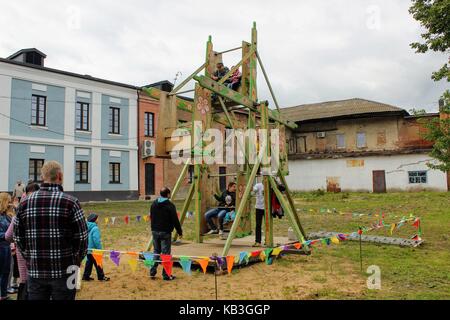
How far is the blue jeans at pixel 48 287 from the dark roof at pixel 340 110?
3450 cm

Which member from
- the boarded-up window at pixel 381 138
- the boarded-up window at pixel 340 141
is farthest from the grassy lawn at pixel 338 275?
the boarded-up window at pixel 340 141

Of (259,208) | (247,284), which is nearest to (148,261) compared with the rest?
(247,284)

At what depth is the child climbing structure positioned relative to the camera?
7.60 metres

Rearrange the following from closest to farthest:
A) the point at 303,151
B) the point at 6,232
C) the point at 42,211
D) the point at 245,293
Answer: the point at 42,211
the point at 6,232
the point at 245,293
the point at 303,151

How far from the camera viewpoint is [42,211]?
3652mm

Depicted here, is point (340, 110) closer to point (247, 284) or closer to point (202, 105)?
point (202, 105)

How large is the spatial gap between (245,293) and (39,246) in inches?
136

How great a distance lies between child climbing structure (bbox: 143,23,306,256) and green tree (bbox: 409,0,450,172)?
13.8ft

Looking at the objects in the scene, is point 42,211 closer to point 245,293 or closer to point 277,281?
point 245,293

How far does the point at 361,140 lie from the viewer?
35.9 m

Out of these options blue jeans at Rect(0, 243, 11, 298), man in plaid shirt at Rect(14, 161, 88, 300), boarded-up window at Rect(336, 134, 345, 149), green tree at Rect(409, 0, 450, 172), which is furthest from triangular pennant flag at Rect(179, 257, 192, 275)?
boarded-up window at Rect(336, 134, 345, 149)

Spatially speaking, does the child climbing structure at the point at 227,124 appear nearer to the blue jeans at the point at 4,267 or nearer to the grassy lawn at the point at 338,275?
the grassy lawn at the point at 338,275
